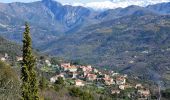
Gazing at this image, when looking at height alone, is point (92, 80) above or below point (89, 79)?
above

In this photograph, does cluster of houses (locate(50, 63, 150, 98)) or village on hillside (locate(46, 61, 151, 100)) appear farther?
cluster of houses (locate(50, 63, 150, 98))

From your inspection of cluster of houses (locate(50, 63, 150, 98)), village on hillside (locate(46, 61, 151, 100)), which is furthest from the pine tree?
cluster of houses (locate(50, 63, 150, 98))

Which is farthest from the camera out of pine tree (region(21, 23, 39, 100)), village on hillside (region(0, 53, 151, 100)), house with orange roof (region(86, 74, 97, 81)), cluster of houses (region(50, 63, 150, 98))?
house with orange roof (region(86, 74, 97, 81))

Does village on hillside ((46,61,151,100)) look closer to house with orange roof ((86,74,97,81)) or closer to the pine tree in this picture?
house with orange roof ((86,74,97,81))

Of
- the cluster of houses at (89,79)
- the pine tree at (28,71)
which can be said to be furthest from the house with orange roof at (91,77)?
the pine tree at (28,71)

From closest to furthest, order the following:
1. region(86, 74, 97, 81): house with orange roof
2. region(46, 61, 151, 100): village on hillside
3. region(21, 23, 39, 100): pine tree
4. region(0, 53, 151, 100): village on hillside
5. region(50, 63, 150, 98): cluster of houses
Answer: region(21, 23, 39, 100): pine tree → region(0, 53, 151, 100): village on hillside → region(46, 61, 151, 100): village on hillside → region(50, 63, 150, 98): cluster of houses → region(86, 74, 97, 81): house with orange roof

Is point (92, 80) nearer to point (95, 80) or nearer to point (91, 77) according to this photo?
point (95, 80)

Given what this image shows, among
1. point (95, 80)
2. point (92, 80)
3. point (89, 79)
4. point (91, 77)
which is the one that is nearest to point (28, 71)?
point (92, 80)

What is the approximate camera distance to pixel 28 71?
21953 millimetres

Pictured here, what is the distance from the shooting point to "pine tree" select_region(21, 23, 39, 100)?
21.9 m

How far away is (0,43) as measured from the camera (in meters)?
180

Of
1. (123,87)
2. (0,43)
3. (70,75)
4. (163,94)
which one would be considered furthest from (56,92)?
(0,43)

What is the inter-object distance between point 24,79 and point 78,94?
60.9 meters

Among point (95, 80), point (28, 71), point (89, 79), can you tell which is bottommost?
point (89, 79)
